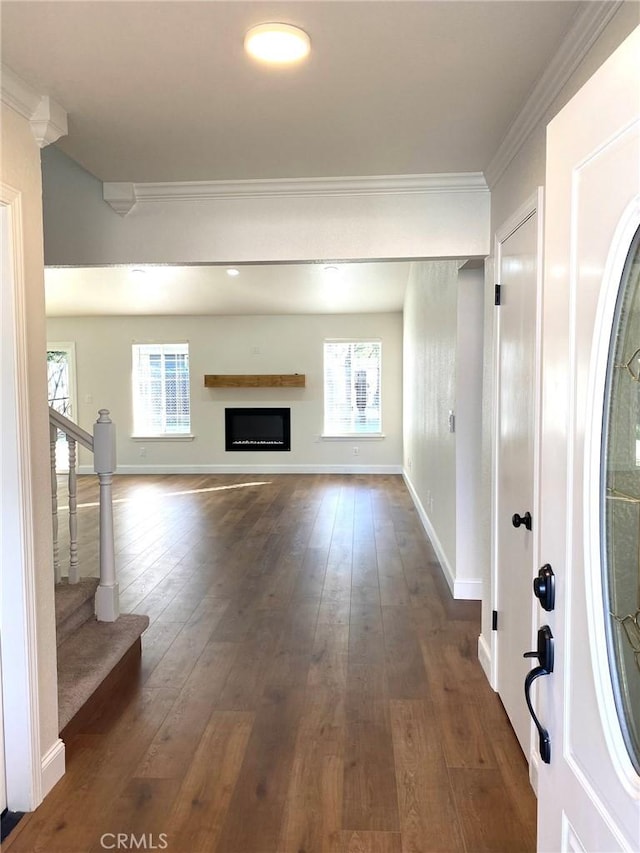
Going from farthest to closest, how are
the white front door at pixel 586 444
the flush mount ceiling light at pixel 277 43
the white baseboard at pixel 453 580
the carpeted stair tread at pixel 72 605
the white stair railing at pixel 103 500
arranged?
1. the white baseboard at pixel 453 580
2. the white stair railing at pixel 103 500
3. the carpeted stair tread at pixel 72 605
4. the flush mount ceiling light at pixel 277 43
5. the white front door at pixel 586 444

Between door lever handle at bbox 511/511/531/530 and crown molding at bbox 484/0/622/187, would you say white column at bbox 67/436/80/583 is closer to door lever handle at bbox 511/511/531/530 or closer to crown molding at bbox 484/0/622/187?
door lever handle at bbox 511/511/531/530

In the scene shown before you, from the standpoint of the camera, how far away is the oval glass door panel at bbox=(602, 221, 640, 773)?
99 cm

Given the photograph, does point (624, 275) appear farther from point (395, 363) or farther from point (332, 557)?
point (395, 363)

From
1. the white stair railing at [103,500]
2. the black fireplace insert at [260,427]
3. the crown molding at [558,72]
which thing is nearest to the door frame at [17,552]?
the white stair railing at [103,500]

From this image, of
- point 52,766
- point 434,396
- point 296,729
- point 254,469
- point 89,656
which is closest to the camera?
point 52,766

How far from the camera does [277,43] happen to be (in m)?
1.63

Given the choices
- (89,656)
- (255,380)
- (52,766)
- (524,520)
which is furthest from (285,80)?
(255,380)

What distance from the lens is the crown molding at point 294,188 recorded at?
281 cm

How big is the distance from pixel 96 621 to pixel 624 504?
2940 mm

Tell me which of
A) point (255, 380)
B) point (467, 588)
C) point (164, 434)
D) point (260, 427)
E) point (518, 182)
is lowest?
point (467, 588)

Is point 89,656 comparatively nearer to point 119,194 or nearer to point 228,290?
point 119,194

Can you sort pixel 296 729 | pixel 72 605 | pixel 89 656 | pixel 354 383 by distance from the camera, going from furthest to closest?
pixel 354 383, pixel 72 605, pixel 89 656, pixel 296 729

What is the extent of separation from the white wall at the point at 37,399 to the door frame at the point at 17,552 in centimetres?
2

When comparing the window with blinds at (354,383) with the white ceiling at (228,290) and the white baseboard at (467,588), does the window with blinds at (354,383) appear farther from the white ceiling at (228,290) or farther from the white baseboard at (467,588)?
the white baseboard at (467,588)
